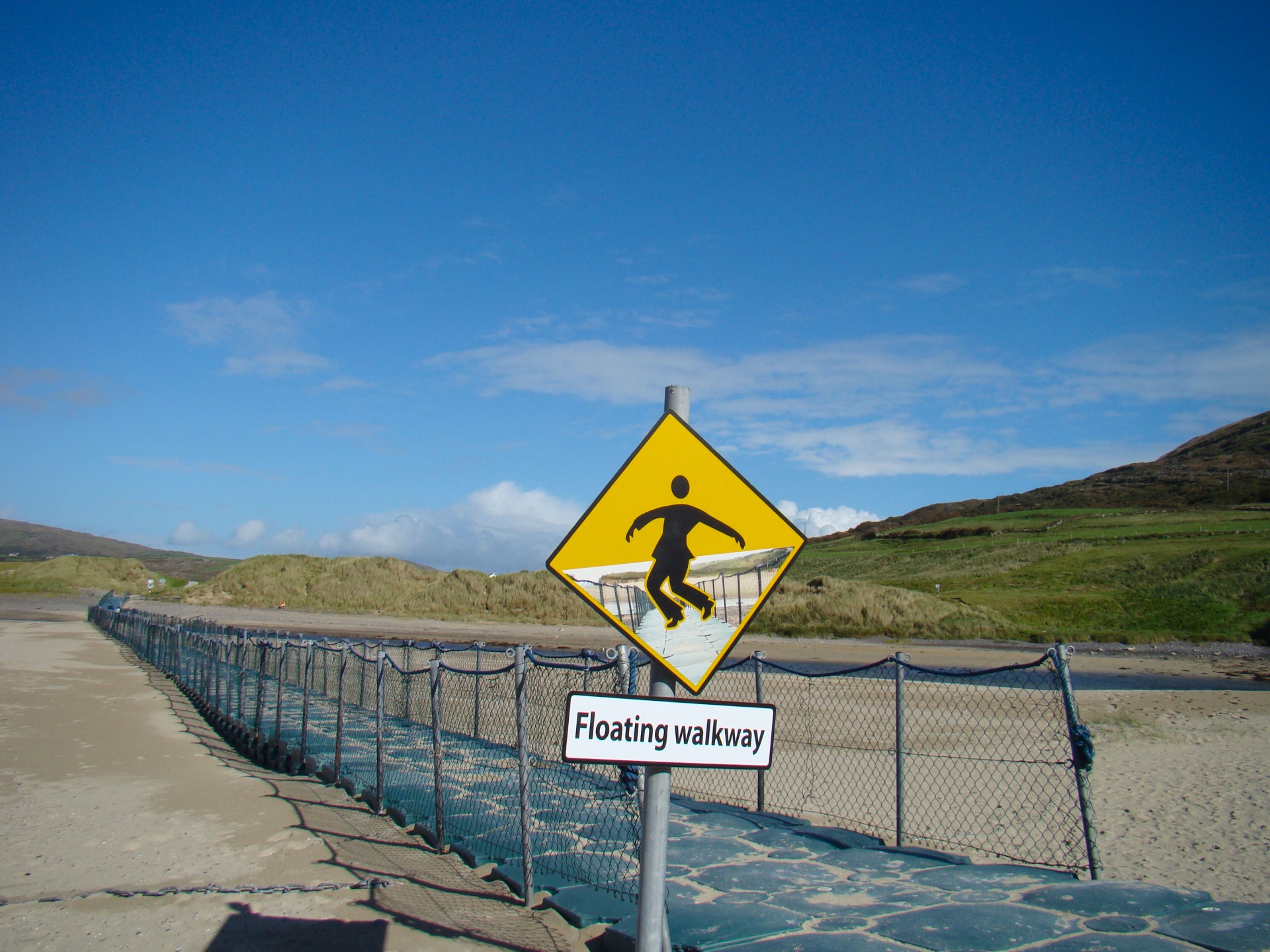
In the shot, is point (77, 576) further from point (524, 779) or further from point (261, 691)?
point (524, 779)

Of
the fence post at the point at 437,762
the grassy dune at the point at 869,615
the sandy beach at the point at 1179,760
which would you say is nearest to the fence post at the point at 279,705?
the fence post at the point at 437,762

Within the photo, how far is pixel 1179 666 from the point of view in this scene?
96.0 ft

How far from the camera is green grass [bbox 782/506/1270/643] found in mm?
39438

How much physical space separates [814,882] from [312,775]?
7109 millimetres

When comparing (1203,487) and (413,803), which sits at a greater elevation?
(1203,487)

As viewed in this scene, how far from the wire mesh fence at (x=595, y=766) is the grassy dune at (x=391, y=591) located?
35.2 m

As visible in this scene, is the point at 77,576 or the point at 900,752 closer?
the point at 900,752

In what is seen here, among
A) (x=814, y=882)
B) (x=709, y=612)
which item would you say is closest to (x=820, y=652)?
(x=814, y=882)

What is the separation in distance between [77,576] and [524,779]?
104548 millimetres

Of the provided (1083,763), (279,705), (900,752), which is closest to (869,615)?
(279,705)

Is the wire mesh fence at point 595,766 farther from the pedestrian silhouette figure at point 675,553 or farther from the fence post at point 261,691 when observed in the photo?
the pedestrian silhouette figure at point 675,553

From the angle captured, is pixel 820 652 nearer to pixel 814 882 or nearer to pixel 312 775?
pixel 312 775

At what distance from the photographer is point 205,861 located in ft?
22.1

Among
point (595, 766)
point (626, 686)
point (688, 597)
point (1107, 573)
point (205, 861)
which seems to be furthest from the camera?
point (1107, 573)
